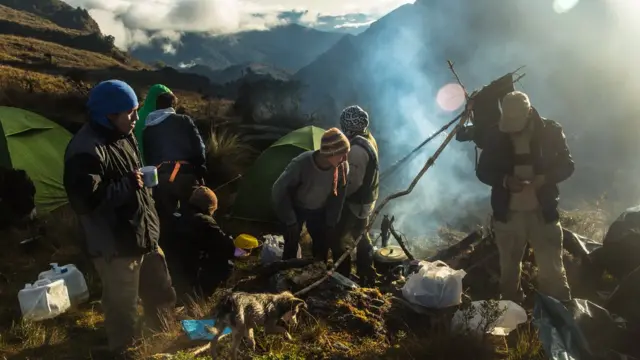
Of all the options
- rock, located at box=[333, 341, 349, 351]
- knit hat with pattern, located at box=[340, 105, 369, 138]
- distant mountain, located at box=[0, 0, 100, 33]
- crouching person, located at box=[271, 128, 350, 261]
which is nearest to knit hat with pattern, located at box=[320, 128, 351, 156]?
crouching person, located at box=[271, 128, 350, 261]

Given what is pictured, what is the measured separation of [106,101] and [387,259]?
3186 millimetres

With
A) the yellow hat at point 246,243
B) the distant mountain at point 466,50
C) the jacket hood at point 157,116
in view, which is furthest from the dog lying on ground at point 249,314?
the distant mountain at point 466,50

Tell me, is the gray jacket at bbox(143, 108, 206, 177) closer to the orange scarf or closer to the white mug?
the orange scarf

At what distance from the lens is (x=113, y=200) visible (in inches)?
114

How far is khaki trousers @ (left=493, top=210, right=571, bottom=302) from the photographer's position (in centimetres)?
364

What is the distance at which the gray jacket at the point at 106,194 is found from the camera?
2.79 metres

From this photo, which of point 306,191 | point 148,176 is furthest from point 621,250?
point 148,176

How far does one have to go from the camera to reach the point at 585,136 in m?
34.6

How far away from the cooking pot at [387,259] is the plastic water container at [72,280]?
9.46 feet

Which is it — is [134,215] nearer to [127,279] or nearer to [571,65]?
[127,279]

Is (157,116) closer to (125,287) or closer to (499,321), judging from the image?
(125,287)

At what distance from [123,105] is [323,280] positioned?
1914 mm

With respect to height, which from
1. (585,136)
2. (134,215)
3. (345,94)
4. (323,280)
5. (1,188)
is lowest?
(585,136)

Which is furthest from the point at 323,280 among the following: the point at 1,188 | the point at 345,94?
the point at 345,94
